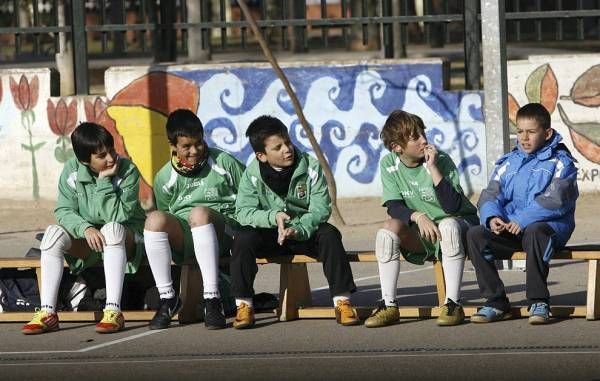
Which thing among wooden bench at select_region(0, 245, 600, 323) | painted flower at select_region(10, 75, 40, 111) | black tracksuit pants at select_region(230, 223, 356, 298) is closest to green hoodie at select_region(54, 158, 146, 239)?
wooden bench at select_region(0, 245, 600, 323)

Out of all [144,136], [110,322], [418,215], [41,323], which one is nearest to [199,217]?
[110,322]

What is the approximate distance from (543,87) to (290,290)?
21.2 ft

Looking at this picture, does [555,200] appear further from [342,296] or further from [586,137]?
[586,137]

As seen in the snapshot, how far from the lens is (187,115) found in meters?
9.21

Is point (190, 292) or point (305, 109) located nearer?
point (190, 292)

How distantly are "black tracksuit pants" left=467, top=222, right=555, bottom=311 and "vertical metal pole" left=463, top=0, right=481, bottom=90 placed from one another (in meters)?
6.60

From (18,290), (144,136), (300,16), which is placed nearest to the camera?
(18,290)

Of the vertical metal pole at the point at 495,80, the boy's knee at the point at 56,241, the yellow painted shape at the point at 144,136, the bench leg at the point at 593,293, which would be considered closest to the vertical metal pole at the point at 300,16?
the yellow painted shape at the point at 144,136

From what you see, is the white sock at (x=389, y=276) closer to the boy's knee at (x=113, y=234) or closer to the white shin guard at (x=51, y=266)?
the boy's knee at (x=113, y=234)

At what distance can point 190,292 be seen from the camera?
9219 mm

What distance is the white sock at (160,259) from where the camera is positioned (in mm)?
8875

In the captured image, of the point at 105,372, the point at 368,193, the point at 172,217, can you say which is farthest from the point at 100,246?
the point at 368,193

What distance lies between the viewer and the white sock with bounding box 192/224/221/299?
29.0 ft

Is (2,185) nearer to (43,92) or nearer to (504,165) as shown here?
(43,92)
